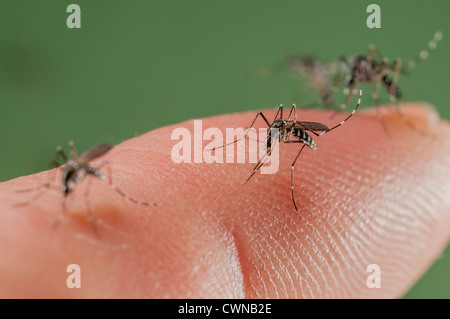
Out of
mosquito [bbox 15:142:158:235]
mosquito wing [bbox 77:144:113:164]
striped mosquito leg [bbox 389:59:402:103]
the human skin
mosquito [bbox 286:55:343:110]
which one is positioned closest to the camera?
the human skin

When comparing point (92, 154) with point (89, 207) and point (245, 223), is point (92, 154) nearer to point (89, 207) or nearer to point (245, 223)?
point (89, 207)

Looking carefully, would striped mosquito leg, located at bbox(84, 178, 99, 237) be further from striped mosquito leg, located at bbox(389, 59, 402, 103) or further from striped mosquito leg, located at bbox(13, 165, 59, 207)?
striped mosquito leg, located at bbox(389, 59, 402, 103)

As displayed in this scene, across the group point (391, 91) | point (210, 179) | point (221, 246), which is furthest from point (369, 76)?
point (221, 246)

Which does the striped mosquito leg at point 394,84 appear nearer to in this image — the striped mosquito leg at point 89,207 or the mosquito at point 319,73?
the mosquito at point 319,73

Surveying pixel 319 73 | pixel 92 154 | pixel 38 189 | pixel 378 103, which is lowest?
pixel 38 189

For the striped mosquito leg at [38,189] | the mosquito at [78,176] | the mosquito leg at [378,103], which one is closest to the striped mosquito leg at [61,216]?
the mosquito at [78,176]

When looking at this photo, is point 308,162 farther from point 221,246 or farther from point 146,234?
point 146,234

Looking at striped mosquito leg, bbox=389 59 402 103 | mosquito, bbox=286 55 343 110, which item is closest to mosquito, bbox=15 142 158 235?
striped mosquito leg, bbox=389 59 402 103

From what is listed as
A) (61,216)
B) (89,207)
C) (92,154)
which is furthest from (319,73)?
(61,216)

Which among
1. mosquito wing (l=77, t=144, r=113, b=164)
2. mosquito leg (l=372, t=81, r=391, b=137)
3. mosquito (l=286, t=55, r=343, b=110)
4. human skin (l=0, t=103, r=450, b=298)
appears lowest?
human skin (l=0, t=103, r=450, b=298)
